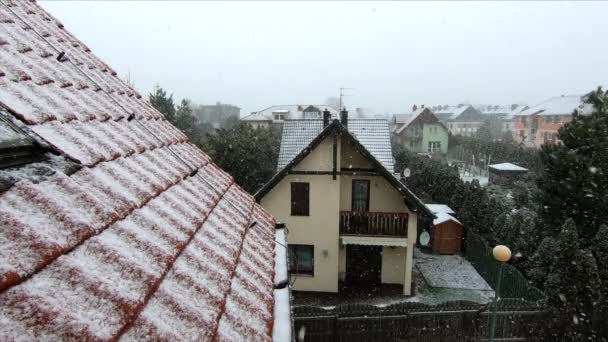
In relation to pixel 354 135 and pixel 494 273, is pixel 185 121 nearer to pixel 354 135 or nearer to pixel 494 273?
pixel 354 135

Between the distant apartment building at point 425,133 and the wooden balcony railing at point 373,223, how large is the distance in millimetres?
47340

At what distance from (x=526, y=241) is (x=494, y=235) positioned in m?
1.73

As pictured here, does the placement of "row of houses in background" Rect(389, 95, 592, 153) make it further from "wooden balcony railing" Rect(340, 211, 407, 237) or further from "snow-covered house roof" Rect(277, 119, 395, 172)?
"wooden balcony railing" Rect(340, 211, 407, 237)

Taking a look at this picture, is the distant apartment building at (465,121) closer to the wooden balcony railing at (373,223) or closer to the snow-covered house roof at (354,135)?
the snow-covered house roof at (354,135)

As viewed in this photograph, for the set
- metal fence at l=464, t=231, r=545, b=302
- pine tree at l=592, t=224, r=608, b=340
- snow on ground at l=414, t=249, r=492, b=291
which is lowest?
snow on ground at l=414, t=249, r=492, b=291

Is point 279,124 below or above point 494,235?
above

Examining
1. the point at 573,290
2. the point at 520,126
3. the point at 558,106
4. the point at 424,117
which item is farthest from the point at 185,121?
the point at 520,126

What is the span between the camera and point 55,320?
1.14 metres

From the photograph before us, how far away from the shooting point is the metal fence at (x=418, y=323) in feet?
31.7

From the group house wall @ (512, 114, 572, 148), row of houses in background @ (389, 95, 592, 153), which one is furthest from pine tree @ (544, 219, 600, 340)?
row of houses in background @ (389, 95, 592, 153)

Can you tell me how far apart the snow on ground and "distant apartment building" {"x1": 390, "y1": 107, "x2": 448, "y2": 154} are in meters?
42.9

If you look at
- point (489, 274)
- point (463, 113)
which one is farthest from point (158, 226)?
point (463, 113)

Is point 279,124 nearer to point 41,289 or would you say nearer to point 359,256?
point 359,256

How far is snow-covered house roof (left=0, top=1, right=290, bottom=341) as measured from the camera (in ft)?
4.09
